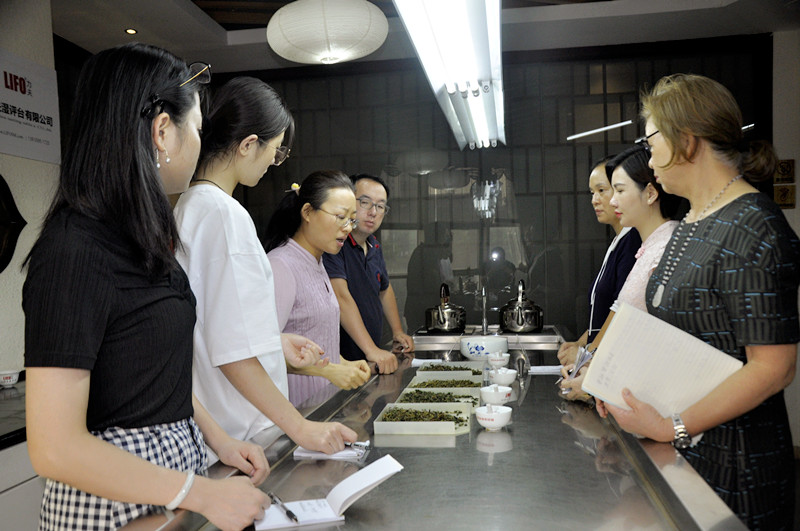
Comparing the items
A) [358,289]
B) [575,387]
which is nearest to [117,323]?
[575,387]

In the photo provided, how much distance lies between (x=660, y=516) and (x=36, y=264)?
3.18 feet

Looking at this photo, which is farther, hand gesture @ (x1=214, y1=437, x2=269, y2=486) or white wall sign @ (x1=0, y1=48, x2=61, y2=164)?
white wall sign @ (x1=0, y1=48, x2=61, y2=164)

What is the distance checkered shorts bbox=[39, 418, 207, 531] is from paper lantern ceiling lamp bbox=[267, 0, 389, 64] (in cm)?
209

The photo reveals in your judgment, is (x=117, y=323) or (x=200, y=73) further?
(x=200, y=73)

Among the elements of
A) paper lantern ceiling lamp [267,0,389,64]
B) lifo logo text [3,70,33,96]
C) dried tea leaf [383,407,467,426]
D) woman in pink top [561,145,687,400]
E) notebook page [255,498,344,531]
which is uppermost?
paper lantern ceiling lamp [267,0,389,64]

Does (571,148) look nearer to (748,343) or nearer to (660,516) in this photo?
(748,343)

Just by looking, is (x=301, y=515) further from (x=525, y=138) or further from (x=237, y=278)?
(x=525, y=138)

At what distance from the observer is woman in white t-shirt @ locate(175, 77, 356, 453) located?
1291 mm

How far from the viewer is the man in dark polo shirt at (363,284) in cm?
288

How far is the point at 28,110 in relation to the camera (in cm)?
315

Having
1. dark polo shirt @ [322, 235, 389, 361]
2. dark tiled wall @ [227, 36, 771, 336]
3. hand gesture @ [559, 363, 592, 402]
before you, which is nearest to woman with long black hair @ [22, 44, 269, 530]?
hand gesture @ [559, 363, 592, 402]

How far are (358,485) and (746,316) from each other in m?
0.82

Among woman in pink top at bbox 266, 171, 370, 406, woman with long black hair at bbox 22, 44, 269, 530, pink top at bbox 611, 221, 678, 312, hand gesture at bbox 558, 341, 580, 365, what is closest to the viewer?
woman with long black hair at bbox 22, 44, 269, 530

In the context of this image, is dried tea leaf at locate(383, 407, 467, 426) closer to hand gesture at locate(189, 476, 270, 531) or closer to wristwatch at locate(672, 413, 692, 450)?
wristwatch at locate(672, 413, 692, 450)
